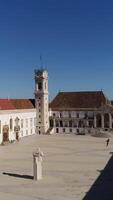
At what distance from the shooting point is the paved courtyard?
27.6 metres

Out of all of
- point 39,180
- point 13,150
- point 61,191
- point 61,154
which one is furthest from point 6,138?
point 61,191

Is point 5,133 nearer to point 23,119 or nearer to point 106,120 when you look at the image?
point 23,119

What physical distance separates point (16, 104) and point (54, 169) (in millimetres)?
33849

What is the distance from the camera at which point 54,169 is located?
36188 mm

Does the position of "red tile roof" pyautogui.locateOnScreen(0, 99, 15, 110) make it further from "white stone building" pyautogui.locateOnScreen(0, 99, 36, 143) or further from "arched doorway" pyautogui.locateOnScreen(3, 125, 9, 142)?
"arched doorway" pyautogui.locateOnScreen(3, 125, 9, 142)

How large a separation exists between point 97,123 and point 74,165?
3539cm

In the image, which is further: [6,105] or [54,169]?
[6,105]

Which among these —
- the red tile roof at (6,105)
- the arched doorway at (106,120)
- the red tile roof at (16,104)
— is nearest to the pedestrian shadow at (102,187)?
the red tile roof at (6,105)

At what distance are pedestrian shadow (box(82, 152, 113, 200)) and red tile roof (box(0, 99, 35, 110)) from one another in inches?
1189

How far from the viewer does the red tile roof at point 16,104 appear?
208 ft

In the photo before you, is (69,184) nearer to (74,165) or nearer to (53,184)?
(53,184)

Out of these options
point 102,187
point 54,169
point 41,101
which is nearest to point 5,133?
point 41,101

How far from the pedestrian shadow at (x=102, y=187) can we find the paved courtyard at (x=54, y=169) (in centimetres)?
36

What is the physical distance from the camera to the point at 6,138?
60.2 m
